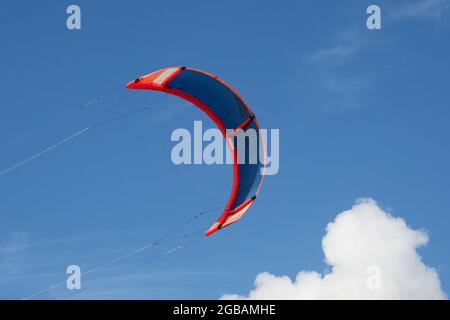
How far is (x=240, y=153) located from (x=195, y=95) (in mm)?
3160

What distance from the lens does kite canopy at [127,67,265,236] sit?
27.2 m

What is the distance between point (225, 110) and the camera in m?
28.5

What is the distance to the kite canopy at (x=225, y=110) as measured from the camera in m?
27.2

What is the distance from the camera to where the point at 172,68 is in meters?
27.4
